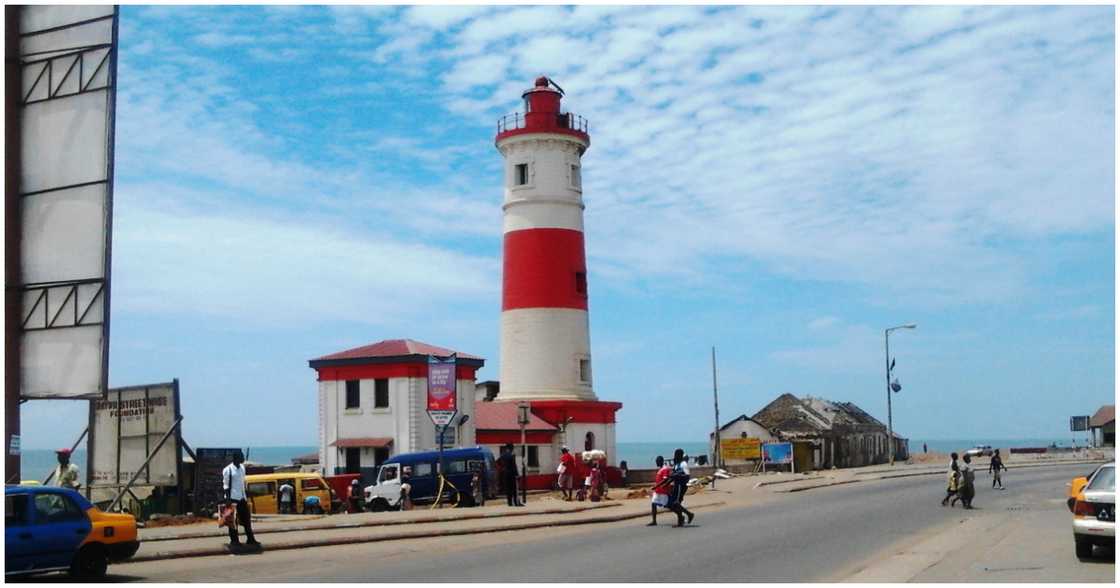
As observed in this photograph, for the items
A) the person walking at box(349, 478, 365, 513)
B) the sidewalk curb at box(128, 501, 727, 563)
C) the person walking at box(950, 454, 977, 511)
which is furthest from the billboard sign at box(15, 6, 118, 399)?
the person walking at box(950, 454, 977, 511)

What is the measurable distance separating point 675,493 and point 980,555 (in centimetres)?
770

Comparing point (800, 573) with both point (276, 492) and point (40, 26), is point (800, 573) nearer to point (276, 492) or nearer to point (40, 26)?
point (40, 26)

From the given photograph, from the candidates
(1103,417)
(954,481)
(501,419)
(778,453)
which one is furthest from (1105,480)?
(1103,417)

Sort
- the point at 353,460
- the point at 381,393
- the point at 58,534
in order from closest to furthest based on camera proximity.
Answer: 1. the point at 58,534
2. the point at 381,393
3. the point at 353,460

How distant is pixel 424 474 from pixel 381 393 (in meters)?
7.78

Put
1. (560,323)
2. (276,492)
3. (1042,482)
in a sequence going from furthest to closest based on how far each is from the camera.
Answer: (560,323)
(1042,482)
(276,492)

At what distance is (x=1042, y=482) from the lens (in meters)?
44.2

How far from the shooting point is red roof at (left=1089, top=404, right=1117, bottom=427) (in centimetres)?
9294

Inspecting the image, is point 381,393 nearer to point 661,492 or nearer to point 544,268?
point 544,268

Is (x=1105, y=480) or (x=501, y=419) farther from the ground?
(x=501, y=419)

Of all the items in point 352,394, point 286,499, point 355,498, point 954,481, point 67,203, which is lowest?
point 355,498

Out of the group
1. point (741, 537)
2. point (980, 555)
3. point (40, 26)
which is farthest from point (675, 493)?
point (40, 26)

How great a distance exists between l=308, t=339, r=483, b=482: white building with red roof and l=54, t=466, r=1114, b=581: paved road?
619 inches

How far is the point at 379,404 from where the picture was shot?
142ft
